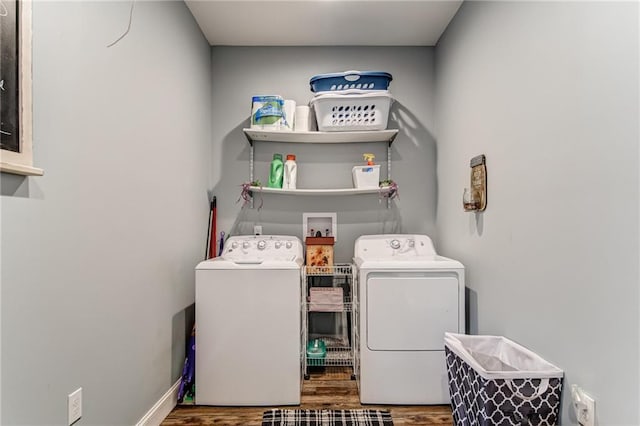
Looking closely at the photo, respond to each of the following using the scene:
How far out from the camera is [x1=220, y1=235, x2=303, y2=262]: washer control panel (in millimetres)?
2594

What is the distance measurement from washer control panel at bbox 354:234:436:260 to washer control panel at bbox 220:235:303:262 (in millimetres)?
494

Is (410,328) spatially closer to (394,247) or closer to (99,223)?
(394,247)

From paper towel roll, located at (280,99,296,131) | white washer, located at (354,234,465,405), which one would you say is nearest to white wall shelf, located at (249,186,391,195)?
paper towel roll, located at (280,99,296,131)

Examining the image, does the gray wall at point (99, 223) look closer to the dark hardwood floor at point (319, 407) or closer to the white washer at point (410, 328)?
the dark hardwood floor at point (319, 407)

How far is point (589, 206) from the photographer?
117 cm

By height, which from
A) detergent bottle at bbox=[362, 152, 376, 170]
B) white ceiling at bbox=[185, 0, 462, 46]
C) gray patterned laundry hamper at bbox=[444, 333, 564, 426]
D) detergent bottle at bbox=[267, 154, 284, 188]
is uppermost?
white ceiling at bbox=[185, 0, 462, 46]

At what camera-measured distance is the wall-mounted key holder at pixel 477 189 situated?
194 centimetres

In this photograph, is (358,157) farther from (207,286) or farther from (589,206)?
(589,206)

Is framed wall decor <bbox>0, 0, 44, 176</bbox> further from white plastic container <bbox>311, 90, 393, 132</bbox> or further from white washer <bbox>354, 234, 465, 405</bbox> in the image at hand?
white plastic container <bbox>311, 90, 393, 132</bbox>

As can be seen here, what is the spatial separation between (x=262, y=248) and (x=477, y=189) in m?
1.54

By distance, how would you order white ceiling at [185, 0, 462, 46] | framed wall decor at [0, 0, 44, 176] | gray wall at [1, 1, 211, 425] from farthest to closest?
white ceiling at [185, 0, 462, 46]
gray wall at [1, 1, 211, 425]
framed wall decor at [0, 0, 44, 176]

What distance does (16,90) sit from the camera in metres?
1.00

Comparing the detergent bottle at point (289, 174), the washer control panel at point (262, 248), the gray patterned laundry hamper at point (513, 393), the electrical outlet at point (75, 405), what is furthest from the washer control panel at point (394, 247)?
the electrical outlet at point (75, 405)

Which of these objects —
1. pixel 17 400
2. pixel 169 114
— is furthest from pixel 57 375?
pixel 169 114
